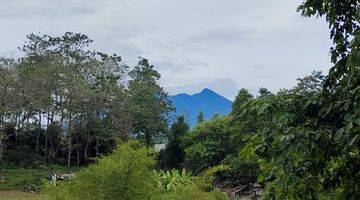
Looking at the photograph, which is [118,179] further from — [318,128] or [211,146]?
[211,146]

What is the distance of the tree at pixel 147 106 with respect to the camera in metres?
27.6

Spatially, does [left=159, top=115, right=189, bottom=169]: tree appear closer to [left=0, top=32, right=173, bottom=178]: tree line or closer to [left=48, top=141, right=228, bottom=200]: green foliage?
[left=0, top=32, right=173, bottom=178]: tree line

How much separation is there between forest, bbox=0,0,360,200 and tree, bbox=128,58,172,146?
A: 0.07m

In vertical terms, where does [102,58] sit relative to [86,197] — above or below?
above

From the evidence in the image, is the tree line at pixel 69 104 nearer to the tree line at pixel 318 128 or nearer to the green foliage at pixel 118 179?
the green foliage at pixel 118 179

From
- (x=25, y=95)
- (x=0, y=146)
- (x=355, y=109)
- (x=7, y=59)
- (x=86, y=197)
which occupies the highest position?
(x=7, y=59)

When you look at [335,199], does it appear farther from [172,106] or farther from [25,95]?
[172,106]

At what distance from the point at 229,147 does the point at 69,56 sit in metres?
10.7

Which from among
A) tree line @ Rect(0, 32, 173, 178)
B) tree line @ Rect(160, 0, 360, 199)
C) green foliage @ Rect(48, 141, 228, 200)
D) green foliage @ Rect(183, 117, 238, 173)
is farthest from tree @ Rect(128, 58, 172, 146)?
tree line @ Rect(160, 0, 360, 199)

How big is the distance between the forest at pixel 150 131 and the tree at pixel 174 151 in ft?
0.20

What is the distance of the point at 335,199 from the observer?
289 centimetres

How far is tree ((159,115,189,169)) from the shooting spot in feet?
88.9

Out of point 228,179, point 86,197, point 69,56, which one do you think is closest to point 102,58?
point 69,56

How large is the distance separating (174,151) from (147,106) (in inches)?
121
